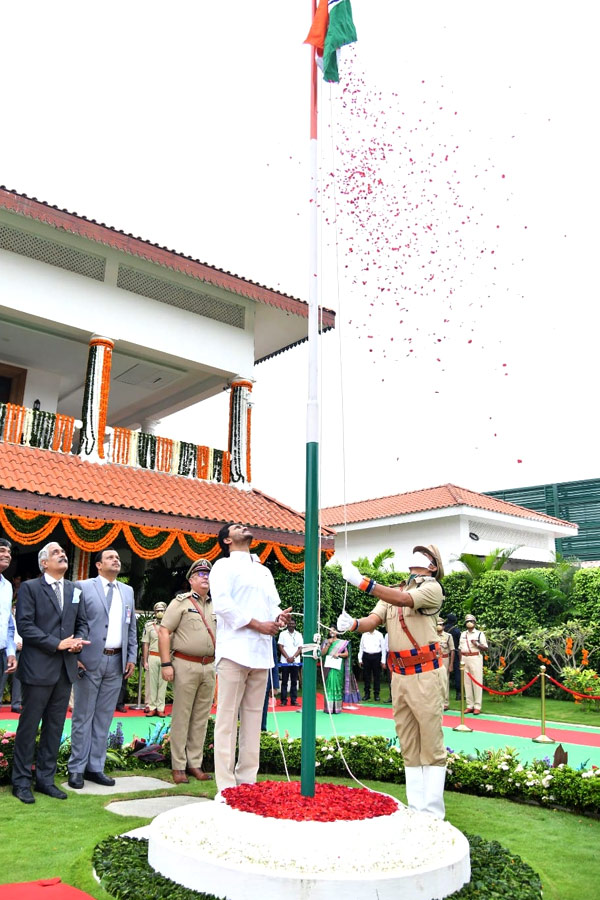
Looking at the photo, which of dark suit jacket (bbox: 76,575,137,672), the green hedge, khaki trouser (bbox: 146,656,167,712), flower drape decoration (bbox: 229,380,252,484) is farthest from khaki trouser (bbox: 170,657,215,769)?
flower drape decoration (bbox: 229,380,252,484)

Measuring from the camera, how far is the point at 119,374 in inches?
697

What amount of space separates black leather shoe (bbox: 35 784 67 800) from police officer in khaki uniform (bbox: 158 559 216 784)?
1.15 metres

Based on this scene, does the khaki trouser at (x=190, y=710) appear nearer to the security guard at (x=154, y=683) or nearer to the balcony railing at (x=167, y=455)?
the security guard at (x=154, y=683)

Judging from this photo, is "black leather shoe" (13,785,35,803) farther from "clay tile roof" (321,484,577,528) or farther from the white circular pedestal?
"clay tile roof" (321,484,577,528)

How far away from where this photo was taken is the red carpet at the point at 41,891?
3309 millimetres

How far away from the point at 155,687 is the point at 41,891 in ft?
29.0

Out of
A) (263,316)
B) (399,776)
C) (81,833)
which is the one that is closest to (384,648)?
(263,316)

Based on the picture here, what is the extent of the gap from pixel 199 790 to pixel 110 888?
2.54 meters

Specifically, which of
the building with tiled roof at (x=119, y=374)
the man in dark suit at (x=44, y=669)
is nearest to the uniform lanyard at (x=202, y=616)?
the man in dark suit at (x=44, y=669)

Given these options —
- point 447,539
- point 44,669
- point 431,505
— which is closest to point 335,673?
point 44,669

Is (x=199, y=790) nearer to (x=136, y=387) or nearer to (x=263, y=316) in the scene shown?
(x=263, y=316)

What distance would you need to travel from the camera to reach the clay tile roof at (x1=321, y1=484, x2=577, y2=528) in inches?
1000

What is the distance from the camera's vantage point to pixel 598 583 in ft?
55.6

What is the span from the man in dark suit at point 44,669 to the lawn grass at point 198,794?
0.22 meters
